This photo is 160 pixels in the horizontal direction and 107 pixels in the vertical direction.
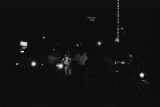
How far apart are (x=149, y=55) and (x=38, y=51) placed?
2561 centimetres

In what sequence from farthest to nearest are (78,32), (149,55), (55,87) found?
(78,32) → (149,55) → (55,87)

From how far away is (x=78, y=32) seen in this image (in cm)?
5075

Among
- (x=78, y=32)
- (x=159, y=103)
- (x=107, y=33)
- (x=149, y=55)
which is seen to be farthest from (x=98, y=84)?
(x=107, y=33)

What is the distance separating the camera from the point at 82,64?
15766 millimetres

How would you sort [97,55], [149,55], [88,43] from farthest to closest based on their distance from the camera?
[149,55] → [88,43] → [97,55]

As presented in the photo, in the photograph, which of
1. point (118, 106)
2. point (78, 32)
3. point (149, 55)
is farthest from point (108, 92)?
point (78, 32)

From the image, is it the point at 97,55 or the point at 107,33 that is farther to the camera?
the point at 107,33

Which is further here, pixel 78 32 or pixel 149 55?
pixel 78 32

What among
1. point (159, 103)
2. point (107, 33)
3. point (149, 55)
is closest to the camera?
point (159, 103)

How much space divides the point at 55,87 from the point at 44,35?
143 ft

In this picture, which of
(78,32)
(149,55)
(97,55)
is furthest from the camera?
(78,32)

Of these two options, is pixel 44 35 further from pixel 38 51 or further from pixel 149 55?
pixel 149 55

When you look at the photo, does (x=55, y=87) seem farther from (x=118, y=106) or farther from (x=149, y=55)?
(x=149, y=55)

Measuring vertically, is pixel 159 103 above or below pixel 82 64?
below
